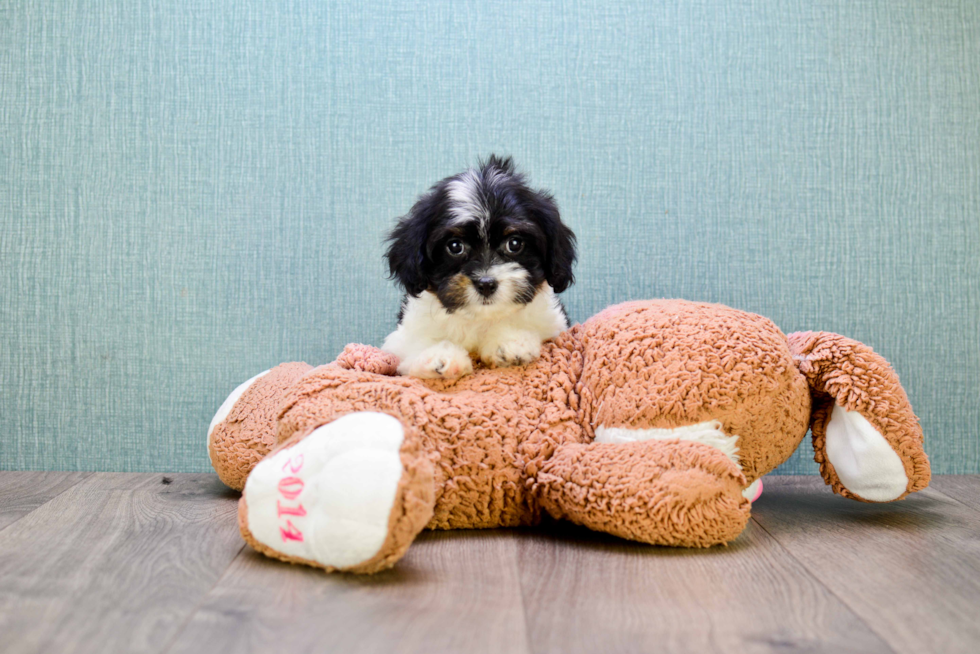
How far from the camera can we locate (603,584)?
1265 millimetres

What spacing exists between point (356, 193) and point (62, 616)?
1.48m

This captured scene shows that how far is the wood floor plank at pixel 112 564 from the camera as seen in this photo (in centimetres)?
106

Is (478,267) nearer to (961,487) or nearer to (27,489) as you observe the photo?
(27,489)

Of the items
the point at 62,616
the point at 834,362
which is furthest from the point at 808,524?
the point at 62,616

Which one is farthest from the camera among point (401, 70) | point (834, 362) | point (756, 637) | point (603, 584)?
point (401, 70)

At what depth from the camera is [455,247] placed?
5.50 ft

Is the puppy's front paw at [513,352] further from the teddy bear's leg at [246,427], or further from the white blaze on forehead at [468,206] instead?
the teddy bear's leg at [246,427]

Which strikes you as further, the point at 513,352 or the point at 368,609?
the point at 513,352

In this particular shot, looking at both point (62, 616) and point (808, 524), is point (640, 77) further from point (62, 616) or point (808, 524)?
point (62, 616)

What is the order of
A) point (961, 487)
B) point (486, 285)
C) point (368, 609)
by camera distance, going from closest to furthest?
1. point (368, 609)
2. point (486, 285)
3. point (961, 487)

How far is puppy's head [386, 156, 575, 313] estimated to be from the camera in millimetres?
1643

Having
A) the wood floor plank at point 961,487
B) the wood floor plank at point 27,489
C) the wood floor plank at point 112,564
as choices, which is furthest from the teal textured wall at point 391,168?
the wood floor plank at point 112,564

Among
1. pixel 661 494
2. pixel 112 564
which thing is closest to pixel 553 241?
pixel 661 494

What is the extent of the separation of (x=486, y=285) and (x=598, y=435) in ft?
1.38
